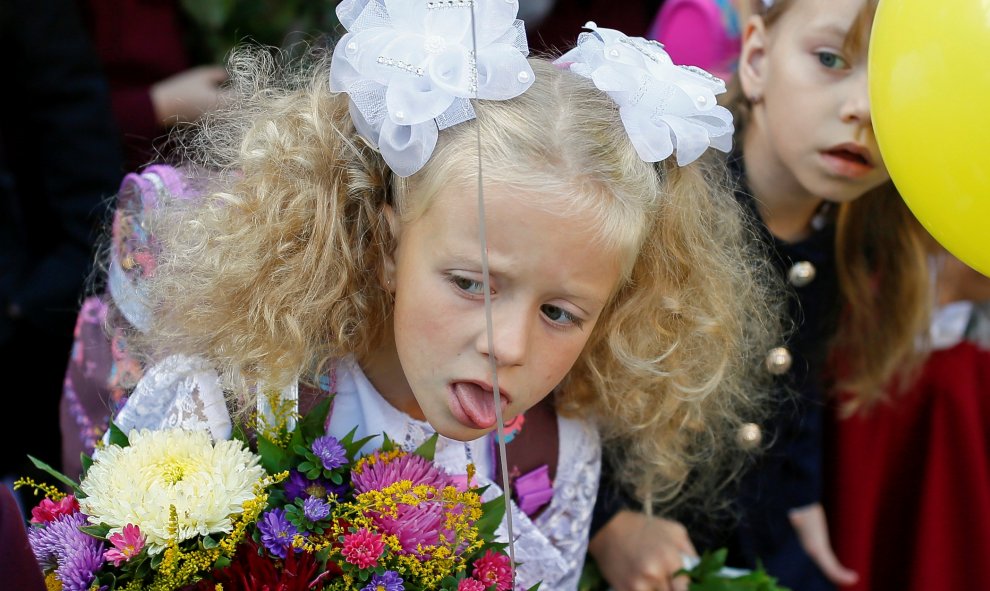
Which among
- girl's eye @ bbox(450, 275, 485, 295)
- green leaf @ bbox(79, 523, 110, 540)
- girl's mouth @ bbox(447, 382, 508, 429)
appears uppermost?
girl's eye @ bbox(450, 275, 485, 295)

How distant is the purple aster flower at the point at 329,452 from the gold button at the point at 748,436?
0.77 metres

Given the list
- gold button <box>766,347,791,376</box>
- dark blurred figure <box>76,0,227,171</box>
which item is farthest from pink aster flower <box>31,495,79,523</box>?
A: gold button <box>766,347,791,376</box>

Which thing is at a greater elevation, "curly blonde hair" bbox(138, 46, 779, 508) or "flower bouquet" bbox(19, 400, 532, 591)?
"curly blonde hair" bbox(138, 46, 779, 508)

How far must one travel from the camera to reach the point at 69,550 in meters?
→ 1.12

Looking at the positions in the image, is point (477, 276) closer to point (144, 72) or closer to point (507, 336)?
point (507, 336)

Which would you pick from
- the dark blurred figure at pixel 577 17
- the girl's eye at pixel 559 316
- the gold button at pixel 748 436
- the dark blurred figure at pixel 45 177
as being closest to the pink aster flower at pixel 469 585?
the girl's eye at pixel 559 316

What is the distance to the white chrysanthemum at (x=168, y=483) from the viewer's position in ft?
3.65

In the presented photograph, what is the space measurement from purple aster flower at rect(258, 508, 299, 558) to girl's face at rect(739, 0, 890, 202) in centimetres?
97

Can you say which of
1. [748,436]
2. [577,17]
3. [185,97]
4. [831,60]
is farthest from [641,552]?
[577,17]

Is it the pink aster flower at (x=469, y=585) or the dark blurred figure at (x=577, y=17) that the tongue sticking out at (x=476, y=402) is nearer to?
the pink aster flower at (x=469, y=585)

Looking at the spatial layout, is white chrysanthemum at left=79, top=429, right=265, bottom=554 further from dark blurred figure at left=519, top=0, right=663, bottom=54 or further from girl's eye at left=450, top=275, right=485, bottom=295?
dark blurred figure at left=519, top=0, right=663, bottom=54

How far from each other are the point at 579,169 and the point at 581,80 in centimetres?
15

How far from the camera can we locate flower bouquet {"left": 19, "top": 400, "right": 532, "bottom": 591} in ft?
3.65

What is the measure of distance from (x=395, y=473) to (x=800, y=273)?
35.8 inches
